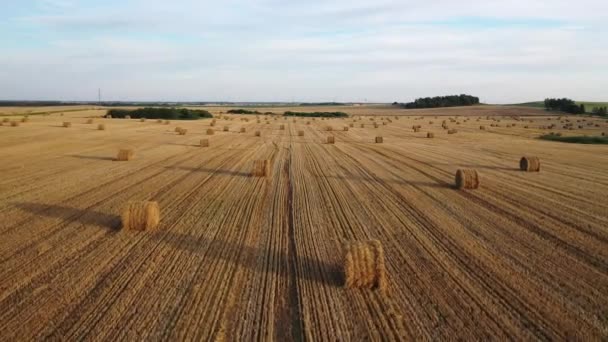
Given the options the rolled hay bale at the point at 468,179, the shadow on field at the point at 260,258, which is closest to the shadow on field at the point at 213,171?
the rolled hay bale at the point at 468,179

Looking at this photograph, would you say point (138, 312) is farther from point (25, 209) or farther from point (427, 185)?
point (427, 185)

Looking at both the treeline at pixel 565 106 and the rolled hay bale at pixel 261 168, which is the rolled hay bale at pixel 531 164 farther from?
the treeline at pixel 565 106

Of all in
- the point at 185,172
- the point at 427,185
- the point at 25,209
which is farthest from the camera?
the point at 185,172

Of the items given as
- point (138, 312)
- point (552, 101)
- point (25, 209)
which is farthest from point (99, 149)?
point (552, 101)

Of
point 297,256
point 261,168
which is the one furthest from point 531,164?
point 297,256

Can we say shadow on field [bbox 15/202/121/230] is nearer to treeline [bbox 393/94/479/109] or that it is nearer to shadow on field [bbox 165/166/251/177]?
shadow on field [bbox 165/166/251/177]

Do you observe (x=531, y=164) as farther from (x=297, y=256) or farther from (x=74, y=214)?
(x=74, y=214)
